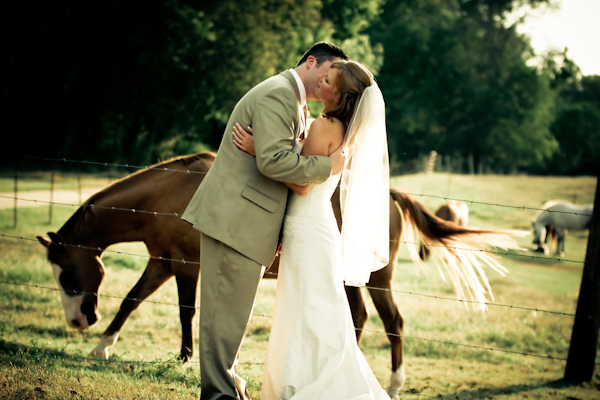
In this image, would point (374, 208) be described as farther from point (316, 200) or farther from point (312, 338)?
point (312, 338)

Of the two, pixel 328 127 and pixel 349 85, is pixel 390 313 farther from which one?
pixel 349 85

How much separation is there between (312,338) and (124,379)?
1.71m

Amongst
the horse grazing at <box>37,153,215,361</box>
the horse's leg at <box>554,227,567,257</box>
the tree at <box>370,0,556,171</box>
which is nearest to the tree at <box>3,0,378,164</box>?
the horse's leg at <box>554,227,567,257</box>

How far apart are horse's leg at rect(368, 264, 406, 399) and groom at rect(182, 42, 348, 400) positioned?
2.02 m

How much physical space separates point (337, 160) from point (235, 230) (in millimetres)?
791

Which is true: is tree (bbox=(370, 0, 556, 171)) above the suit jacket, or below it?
above

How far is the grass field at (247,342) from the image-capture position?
13.8 feet

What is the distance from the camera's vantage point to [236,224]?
3.46m

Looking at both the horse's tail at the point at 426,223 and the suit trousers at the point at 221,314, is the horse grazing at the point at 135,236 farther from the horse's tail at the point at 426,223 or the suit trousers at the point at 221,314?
the horse's tail at the point at 426,223

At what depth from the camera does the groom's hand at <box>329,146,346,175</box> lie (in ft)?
11.6

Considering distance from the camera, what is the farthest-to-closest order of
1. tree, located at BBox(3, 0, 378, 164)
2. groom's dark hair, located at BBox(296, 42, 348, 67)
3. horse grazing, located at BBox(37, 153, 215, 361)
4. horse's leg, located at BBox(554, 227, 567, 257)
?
tree, located at BBox(3, 0, 378, 164)
horse's leg, located at BBox(554, 227, 567, 257)
horse grazing, located at BBox(37, 153, 215, 361)
groom's dark hair, located at BBox(296, 42, 348, 67)

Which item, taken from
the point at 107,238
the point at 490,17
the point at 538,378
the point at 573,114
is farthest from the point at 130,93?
the point at 573,114

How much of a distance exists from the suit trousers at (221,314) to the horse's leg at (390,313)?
206cm

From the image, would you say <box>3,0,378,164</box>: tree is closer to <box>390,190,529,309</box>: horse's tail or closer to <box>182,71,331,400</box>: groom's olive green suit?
<box>390,190,529,309</box>: horse's tail
